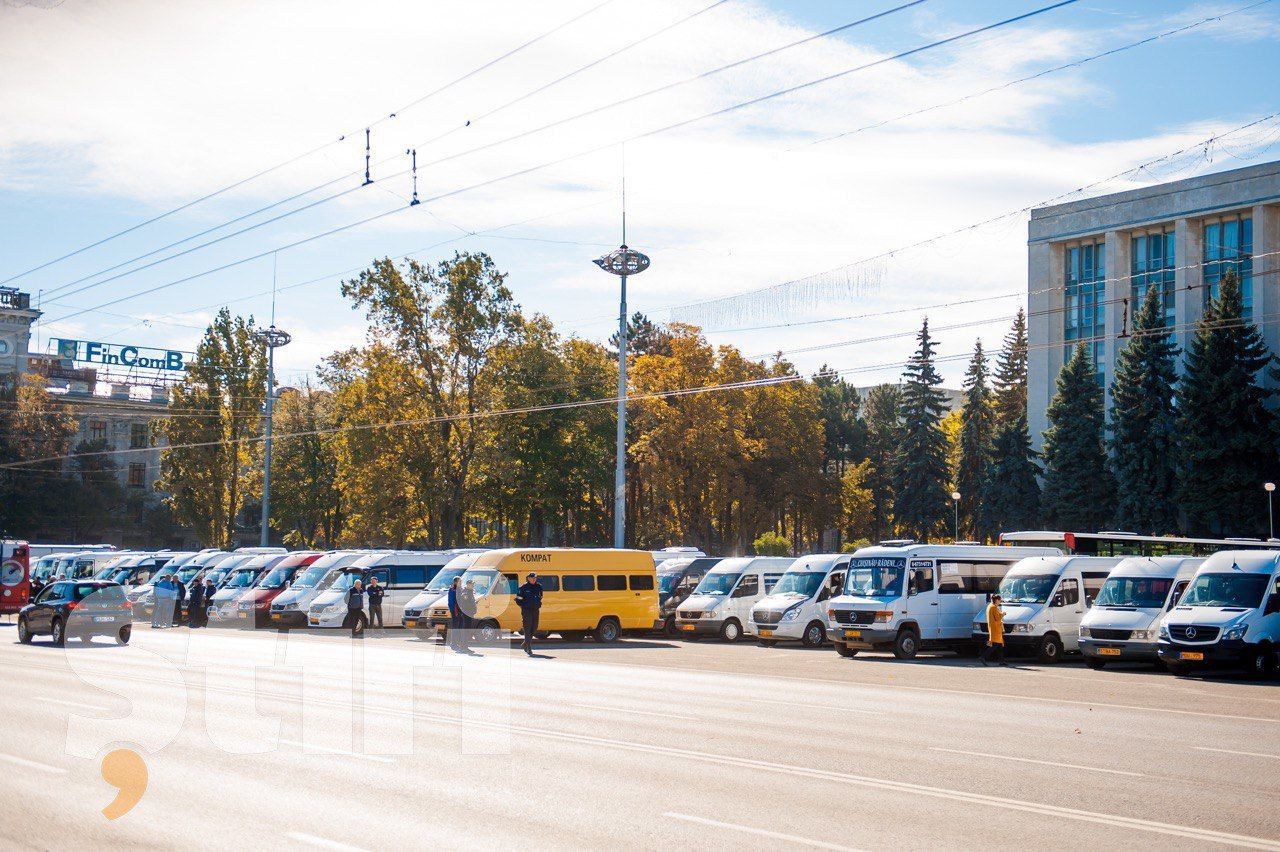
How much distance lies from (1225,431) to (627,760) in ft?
182

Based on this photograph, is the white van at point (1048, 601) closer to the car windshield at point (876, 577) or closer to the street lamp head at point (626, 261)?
the car windshield at point (876, 577)

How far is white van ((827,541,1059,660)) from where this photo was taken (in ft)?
100.0

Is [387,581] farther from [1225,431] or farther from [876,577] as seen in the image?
[1225,431]

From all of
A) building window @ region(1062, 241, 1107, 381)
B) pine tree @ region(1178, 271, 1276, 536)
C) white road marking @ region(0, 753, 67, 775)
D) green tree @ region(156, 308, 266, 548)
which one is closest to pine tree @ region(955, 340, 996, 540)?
building window @ region(1062, 241, 1107, 381)

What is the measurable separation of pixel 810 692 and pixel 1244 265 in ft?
188

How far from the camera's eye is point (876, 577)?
31.4 metres

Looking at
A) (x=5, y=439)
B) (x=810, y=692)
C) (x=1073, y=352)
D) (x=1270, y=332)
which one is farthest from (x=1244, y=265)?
(x=5, y=439)

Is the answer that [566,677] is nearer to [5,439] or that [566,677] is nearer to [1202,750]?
[1202,750]

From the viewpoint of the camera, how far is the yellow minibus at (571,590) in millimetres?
33781

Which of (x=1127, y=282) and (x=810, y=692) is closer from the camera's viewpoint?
(x=810, y=692)

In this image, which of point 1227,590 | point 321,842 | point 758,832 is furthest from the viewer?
point 1227,590

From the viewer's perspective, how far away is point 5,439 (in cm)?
8738

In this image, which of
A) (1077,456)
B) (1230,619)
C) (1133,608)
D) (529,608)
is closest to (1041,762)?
(1230,619)

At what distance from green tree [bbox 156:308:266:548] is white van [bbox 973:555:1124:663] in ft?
170
